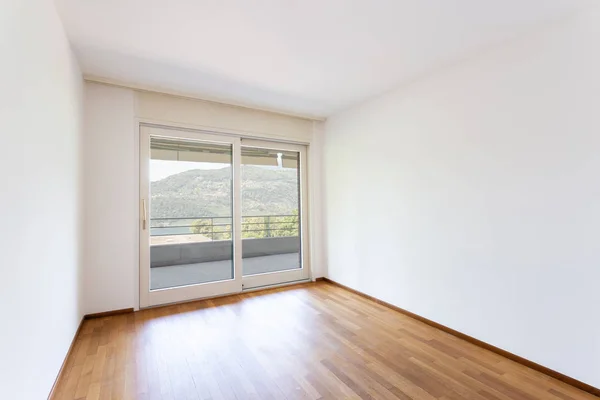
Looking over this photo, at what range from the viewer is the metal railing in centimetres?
373

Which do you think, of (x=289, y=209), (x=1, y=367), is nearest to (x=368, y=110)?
(x=289, y=209)

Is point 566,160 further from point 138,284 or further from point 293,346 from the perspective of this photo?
point 138,284

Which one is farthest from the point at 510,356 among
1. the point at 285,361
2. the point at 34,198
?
the point at 34,198

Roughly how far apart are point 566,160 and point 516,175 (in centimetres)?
33

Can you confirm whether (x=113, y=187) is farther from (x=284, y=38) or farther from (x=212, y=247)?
(x=284, y=38)

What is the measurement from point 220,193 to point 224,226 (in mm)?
460

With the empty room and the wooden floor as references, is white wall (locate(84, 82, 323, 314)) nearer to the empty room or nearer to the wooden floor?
the empty room

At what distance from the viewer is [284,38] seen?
2.46 meters

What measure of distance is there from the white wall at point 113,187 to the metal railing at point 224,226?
0.34m

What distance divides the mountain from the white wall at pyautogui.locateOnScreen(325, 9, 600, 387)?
4.79 ft

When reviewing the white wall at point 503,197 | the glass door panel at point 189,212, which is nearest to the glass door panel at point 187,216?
the glass door panel at point 189,212

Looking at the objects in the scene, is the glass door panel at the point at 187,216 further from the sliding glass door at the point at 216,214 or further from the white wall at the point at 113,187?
the white wall at the point at 113,187

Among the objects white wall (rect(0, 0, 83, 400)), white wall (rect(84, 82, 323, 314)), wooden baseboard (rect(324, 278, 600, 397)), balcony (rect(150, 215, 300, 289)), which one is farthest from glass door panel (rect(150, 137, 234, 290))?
Result: wooden baseboard (rect(324, 278, 600, 397))

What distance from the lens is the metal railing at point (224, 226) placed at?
373 centimetres
